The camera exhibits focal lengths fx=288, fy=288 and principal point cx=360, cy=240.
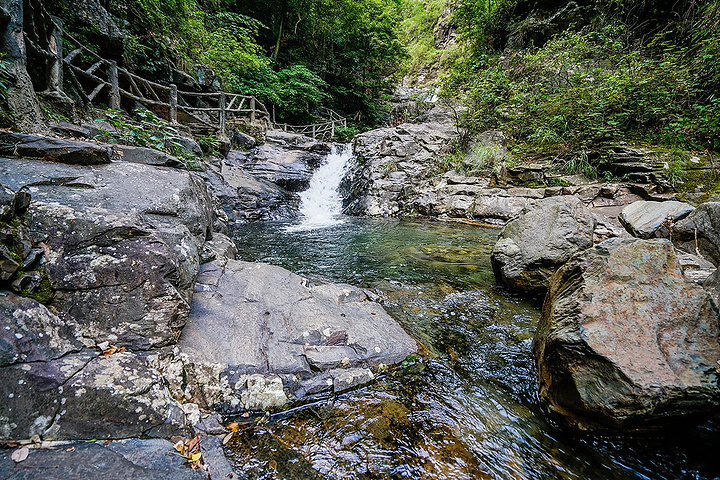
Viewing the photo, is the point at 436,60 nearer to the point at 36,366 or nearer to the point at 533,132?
the point at 533,132

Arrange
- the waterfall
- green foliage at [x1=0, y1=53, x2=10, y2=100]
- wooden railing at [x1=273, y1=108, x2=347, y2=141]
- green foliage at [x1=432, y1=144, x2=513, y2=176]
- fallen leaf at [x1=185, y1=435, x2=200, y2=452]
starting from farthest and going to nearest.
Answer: wooden railing at [x1=273, y1=108, x2=347, y2=141], the waterfall, green foliage at [x1=432, y1=144, x2=513, y2=176], green foliage at [x1=0, y1=53, x2=10, y2=100], fallen leaf at [x1=185, y1=435, x2=200, y2=452]

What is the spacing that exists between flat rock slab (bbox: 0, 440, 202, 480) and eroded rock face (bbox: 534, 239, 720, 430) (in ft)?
6.90

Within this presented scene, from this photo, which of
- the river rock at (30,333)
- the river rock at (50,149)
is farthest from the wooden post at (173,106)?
the river rock at (30,333)

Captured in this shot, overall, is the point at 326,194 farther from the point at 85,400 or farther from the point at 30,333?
the point at 85,400

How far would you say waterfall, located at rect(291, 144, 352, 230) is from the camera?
404 inches

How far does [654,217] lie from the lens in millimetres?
3842

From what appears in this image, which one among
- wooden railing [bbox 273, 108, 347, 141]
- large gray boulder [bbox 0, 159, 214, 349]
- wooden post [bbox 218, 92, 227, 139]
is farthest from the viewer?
wooden railing [bbox 273, 108, 347, 141]

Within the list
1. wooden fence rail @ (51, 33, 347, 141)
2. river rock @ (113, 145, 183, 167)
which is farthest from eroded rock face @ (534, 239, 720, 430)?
wooden fence rail @ (51, 33, 347, 141)

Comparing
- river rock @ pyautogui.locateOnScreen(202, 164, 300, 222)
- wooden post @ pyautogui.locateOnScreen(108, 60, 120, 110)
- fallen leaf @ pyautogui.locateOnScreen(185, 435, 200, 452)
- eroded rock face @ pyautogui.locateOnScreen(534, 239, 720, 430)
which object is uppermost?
wooden post @ pyautogui.locateOnScreen(108, 60, 120, 110)

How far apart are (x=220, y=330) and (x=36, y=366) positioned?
37.9 inches

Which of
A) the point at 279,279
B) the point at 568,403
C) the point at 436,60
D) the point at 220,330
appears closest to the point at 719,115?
the point at 568,403

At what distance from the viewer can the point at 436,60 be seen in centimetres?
2281

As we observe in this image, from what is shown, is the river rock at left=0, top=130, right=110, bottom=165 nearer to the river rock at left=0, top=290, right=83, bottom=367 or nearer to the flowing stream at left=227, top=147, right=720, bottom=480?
the river rock at left=0, top=290, right=83, bottom=367

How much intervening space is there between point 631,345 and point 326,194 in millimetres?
11555
